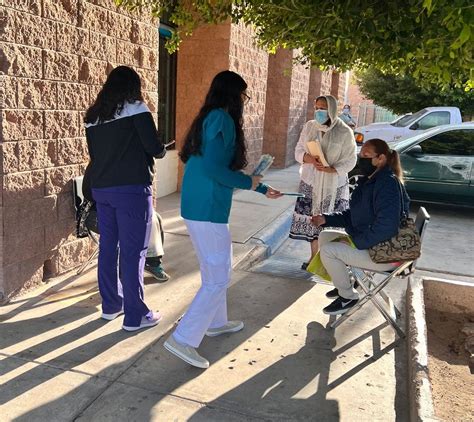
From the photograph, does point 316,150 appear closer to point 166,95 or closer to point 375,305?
point 375,305

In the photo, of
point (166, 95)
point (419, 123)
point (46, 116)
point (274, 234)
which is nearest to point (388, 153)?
point (46, 116)

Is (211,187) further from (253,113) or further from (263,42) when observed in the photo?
(253,113)

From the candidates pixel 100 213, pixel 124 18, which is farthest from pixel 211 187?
pixel 124 18

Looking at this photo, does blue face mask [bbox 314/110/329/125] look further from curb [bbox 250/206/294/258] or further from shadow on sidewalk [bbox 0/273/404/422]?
shadow on sidewalk [bbox 0/273/404/422]

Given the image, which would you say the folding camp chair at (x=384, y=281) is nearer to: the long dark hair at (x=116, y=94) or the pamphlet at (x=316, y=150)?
the pamphlet at (x=316, y=150)

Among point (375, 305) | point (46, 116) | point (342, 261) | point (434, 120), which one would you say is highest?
point (46, 116)

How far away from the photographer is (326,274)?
4336 mm

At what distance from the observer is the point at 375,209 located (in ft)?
12.5

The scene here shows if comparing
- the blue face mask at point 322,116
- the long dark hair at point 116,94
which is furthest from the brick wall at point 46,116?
the blue face mask at point 322,116

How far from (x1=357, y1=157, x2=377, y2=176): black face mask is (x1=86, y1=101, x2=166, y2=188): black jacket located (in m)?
1.48

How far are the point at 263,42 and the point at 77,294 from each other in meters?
2.66

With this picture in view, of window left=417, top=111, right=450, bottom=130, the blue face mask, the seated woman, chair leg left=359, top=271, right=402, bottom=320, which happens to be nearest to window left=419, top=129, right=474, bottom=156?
the blue face mask

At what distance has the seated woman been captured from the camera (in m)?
3.73

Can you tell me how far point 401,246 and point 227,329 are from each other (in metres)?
1.41
